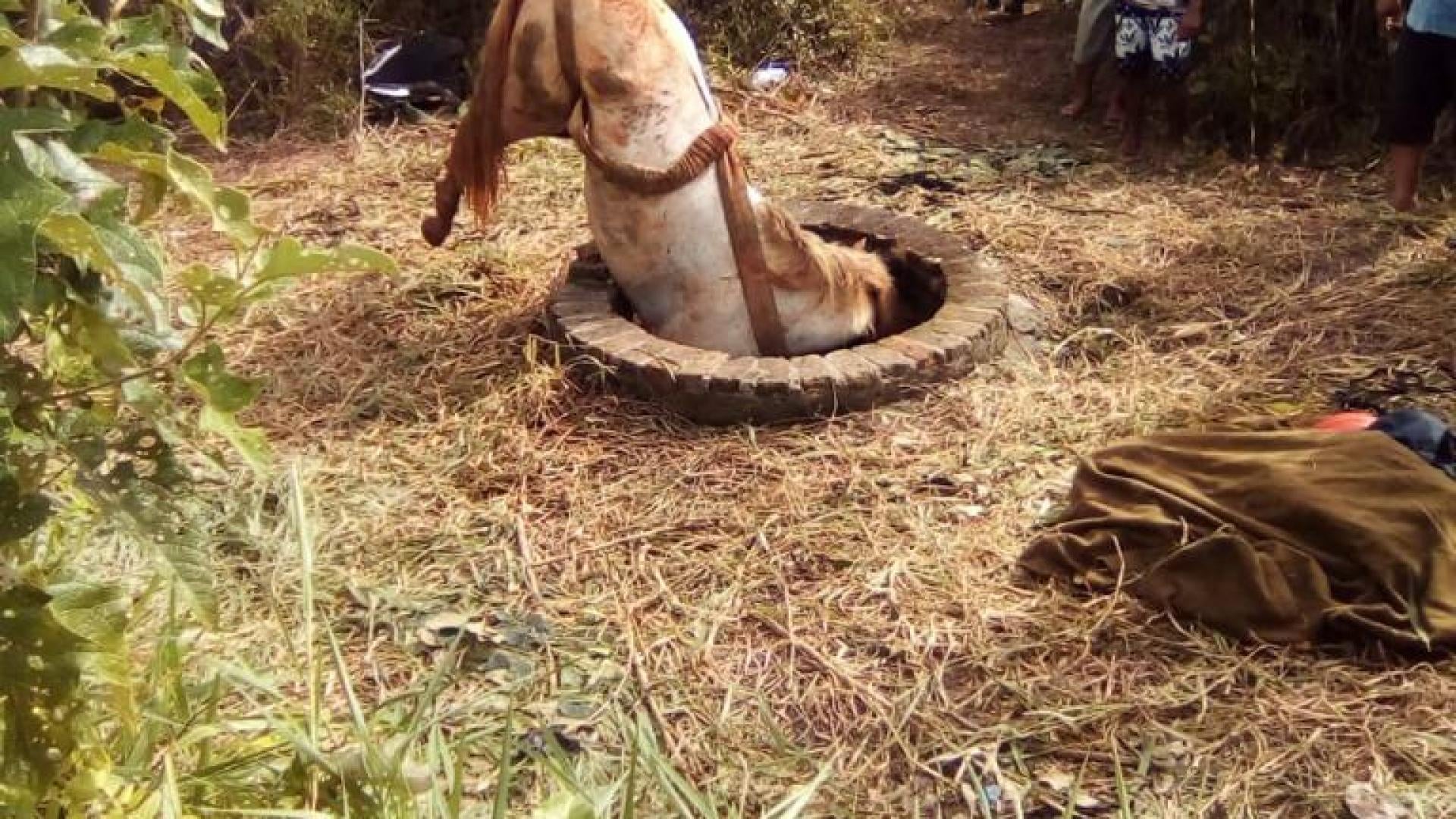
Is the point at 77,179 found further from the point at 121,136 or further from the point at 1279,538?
the point at 1279,538

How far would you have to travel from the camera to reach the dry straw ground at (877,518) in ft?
8.74

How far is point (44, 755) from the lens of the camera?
1.62 meters

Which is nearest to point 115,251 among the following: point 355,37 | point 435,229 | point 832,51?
point 435,229

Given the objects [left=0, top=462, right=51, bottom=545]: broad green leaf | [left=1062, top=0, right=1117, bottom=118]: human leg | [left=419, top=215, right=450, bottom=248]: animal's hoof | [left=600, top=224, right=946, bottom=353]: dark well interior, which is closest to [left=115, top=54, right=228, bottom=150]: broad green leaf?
[left=0, top=462, right=51, bottom=545]: broad green leaf

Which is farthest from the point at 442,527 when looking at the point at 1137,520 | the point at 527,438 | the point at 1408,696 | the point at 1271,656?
the point at 1408,696

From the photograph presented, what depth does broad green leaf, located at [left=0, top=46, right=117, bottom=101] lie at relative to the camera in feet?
4.23

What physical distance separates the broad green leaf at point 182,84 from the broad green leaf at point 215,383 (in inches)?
9.3

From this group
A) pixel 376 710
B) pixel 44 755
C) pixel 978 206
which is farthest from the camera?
pixel 978 206

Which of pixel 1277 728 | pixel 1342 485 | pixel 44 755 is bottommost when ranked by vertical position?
pixel 1277 728

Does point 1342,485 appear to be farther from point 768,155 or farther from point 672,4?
point 672,4

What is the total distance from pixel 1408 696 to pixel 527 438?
→ 7.05 feet

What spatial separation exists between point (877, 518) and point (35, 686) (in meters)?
2.17

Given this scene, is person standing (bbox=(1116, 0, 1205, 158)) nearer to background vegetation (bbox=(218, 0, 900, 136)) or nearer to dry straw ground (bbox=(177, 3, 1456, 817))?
dry straw ground (bbox=(177, 3, 1456, 817))

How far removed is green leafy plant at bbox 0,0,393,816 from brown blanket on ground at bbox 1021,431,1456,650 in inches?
80.7
